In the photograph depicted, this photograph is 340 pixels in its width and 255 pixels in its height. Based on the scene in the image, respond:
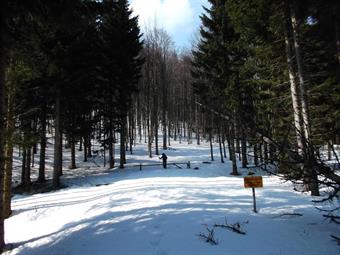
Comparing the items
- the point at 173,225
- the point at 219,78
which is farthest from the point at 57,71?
the point at 219,78

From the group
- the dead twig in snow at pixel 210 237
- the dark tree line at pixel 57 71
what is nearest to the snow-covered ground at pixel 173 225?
the dead twig in snow at pixel 210 237

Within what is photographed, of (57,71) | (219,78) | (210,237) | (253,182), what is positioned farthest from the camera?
(219,78)

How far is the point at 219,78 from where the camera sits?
2072 centimetres

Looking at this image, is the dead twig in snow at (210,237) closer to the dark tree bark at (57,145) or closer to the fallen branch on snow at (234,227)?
the fallen branch on snow at (234,227)

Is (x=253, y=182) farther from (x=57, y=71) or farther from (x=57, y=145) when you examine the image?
(x=57, y=145)

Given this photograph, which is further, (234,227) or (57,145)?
(57,145)

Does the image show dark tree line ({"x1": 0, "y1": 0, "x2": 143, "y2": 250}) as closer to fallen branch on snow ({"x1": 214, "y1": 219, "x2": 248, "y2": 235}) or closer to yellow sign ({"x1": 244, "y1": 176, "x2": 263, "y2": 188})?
fallen branch on snow ({"x1": 214, "y1": 219, "x2": 248, "y2": 235})

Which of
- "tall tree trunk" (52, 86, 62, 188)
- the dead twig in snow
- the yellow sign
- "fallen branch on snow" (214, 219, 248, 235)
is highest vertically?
"tall tree trunk" (52, 86, 62, 188)

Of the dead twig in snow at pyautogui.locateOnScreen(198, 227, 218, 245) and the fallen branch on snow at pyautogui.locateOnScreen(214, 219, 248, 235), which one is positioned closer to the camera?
the dead twig in snow at pyautogui.locateOnScreen(198, 227, 218, 245)

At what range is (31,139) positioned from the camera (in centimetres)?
1049

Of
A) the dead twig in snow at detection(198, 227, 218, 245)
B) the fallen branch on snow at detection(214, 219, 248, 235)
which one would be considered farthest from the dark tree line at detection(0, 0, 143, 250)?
the fallen branch on snow at detection(214, 219, 248, 235)

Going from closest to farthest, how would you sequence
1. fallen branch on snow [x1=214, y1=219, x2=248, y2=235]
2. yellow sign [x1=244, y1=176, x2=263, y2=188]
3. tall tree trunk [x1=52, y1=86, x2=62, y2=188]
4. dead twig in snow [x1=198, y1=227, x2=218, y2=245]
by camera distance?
1. dead twig in snow [x1=198, y1=227, x2=218, y2=245]
2. fallen branch on snow [x1=214, y1=219, x2=248, y2=235]
3. yellow sign [x1=244, y1=176, x2=263, y2=188]
4. tall tree trunk [x1=52, y1=86, x2=62, y2=188]

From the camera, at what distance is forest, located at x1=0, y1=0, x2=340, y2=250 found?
20.1ft

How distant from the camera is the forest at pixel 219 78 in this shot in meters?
6.13
